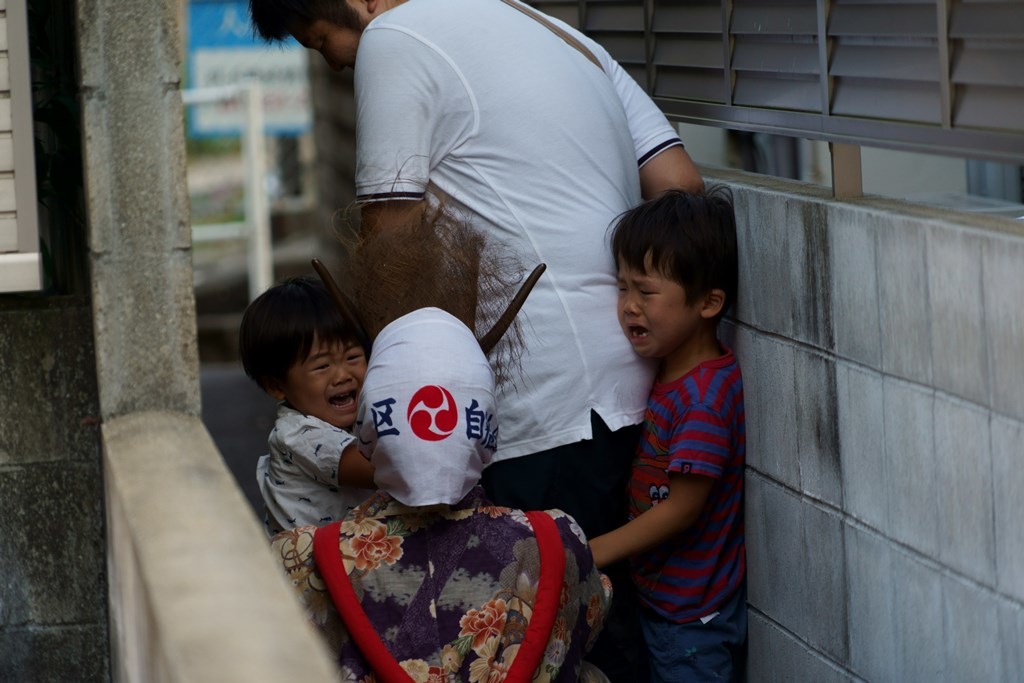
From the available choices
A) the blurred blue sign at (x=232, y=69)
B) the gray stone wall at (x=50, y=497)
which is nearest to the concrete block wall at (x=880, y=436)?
the gray stone wall at (x=50, y=497)

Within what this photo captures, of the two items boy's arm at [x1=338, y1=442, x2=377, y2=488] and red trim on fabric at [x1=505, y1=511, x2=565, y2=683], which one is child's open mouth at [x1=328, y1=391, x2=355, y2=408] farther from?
red trim on fabric at [x1=505, y1=511, x2=565, y2=683]

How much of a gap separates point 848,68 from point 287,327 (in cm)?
141

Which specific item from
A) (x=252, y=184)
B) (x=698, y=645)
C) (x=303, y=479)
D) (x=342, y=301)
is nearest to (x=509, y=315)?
(x=342, y=301)

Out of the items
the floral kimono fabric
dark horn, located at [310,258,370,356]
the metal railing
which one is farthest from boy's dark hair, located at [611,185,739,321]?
the metal railing

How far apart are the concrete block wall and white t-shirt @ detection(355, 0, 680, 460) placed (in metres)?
0.35

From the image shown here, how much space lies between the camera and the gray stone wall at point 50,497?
3.53m

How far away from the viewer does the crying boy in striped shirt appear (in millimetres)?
3258

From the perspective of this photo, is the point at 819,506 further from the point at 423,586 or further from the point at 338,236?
the point at 338,236

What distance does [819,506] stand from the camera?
3146 mm

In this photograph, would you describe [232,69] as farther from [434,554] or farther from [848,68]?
[434,554]

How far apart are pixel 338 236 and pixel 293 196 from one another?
16872 millimetres

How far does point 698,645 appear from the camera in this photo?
3.44 m

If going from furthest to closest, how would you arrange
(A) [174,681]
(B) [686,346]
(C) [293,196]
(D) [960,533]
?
1. (C) [293,196]
2. (B) [686,346]
3. (D) [960,533]
4. (A) [174,681]

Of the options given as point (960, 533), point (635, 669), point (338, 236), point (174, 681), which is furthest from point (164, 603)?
point (635, 669)
